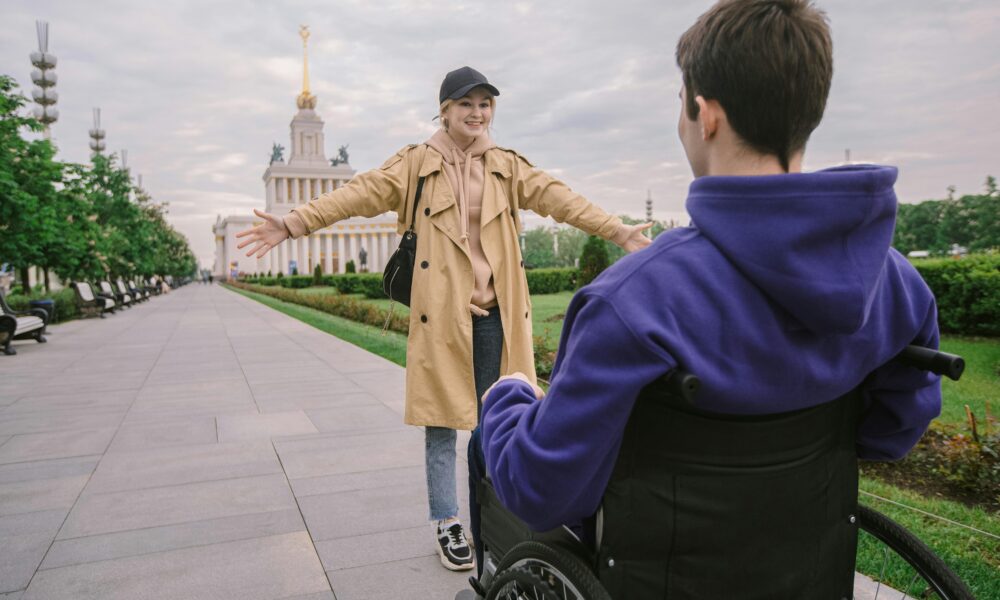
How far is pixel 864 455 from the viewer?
1.64 meters

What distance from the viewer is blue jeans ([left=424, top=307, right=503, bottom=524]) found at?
3010 mm

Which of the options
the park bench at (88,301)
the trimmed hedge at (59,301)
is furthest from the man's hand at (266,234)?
the park bench at (88,301)

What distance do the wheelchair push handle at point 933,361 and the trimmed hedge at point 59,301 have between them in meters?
18.8

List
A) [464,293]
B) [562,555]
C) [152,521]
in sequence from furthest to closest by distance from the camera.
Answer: [152,521]
[464,293]
[562,555]

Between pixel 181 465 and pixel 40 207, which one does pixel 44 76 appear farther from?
pixel 181 465

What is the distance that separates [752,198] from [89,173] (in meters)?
19.8

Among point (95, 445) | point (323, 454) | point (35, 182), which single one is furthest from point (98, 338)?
point (323, 454)

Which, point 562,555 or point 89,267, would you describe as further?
point 89,267

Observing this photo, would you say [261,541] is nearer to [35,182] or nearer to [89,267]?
[35,182]

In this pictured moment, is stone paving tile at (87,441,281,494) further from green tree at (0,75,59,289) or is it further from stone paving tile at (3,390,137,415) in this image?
green tree at (0,75,59,289)

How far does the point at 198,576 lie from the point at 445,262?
1630 millimetres

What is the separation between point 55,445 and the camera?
5328 mm

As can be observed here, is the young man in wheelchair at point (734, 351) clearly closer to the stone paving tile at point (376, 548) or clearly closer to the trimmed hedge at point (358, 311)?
the stone paving tile at point (376, 548)

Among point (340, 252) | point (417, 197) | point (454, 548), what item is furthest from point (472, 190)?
point (340, 252)
